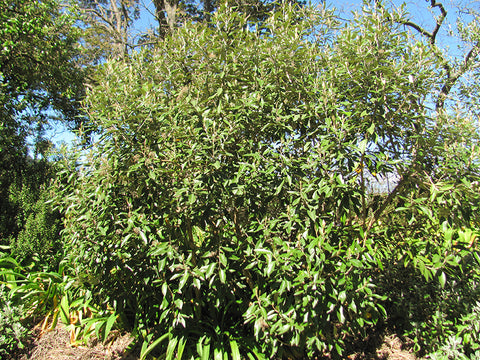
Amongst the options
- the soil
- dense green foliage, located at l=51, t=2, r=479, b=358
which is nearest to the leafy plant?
the soil

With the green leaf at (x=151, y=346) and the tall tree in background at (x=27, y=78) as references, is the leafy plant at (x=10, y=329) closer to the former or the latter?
the green leaf at (x=151, y=346)

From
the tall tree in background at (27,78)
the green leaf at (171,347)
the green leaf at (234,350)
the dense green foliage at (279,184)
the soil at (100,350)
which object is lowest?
the soil at (100,350)

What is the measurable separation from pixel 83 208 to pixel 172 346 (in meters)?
1.49

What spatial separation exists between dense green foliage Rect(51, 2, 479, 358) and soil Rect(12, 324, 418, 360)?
45 centimetres

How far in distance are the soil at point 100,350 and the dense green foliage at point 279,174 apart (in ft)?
1.47

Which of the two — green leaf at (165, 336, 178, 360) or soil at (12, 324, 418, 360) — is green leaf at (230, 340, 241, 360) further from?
soil at (12, 324, 418, 360)

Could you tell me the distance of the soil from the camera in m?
3.19

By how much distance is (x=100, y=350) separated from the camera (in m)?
3.50

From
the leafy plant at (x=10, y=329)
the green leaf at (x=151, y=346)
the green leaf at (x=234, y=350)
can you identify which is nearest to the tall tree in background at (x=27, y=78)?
the leafy plant at (x=10, y=329)

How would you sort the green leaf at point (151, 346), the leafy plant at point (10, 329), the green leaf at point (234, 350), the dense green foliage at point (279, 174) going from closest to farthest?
the dense green foliage at point (279, 174) < the green leaf at point (234, 350) < the green leaf at point (151, 346) < the leafy plant at point (10, 329)

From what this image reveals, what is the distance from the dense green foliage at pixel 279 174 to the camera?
2355 millimetres

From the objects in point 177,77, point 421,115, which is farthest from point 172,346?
point 421,115

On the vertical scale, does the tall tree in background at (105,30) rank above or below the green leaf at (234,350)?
above

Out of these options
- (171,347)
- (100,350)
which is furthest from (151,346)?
(100,350)
